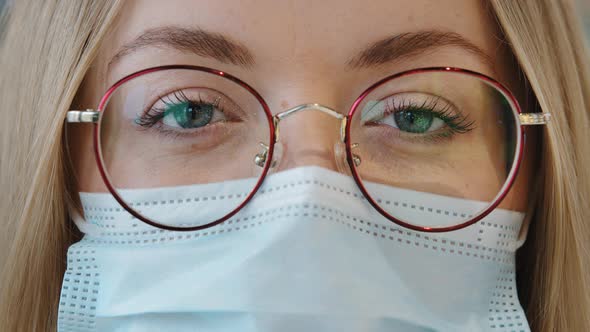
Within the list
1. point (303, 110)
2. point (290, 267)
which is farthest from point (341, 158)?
point (290, 267)

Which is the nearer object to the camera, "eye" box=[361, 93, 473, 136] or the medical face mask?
the medical face mask

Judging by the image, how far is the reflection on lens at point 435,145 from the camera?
116cm

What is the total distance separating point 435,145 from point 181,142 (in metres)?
0.47

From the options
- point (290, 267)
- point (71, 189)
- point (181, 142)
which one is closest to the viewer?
point (290, 267)

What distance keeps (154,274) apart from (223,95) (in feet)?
1.13

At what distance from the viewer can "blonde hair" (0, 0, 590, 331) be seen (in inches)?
48.2

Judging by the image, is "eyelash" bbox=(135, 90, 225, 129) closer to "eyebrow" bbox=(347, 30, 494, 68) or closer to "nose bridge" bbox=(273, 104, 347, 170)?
"nose bridge" bbox=(273, 104, 347, 170)

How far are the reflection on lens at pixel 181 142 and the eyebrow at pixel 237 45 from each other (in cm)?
4

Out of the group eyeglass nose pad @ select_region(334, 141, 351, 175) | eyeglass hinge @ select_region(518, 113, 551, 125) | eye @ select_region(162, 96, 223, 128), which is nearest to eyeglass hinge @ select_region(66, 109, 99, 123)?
eye @ select_region(162, 96, 223, 128)

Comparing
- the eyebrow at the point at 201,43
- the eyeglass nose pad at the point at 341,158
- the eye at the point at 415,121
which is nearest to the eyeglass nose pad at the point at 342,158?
the eyeglass nose pad at the point at 341,158

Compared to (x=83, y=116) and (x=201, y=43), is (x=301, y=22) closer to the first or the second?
(x=201, y=43)

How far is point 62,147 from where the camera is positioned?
125 centimetres

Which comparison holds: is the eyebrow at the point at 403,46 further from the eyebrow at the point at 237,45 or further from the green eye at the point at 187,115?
the green eye at the point at 187,115

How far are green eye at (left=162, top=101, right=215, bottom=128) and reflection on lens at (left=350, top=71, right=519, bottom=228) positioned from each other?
0.89 feet
